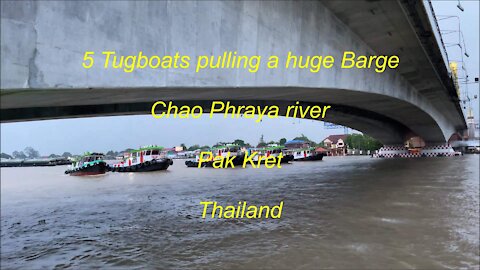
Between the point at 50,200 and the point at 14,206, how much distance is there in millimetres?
2272

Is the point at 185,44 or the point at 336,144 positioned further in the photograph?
the point at 336,144

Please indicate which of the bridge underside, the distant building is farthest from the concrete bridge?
the distant building

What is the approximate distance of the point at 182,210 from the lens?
42.7ft

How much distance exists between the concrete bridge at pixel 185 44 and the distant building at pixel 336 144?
9820cm

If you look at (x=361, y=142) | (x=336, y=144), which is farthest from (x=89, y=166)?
(x=336, y=144)

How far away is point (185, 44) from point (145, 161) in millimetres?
40094

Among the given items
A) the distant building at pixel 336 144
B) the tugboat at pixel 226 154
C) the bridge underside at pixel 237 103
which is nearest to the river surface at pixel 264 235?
the bridge underside at pixel 237 103

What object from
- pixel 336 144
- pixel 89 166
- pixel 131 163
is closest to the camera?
pixel 89 166

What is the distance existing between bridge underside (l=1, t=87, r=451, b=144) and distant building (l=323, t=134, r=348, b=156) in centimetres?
6517

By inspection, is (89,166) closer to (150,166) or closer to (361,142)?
(150,166)

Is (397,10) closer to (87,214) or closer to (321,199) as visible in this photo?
(321,199)

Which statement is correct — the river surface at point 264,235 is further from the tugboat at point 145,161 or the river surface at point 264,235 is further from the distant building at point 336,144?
the distant building at point 336,144

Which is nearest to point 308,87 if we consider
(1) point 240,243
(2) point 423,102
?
(1) point 240,243

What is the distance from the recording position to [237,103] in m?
16.6
